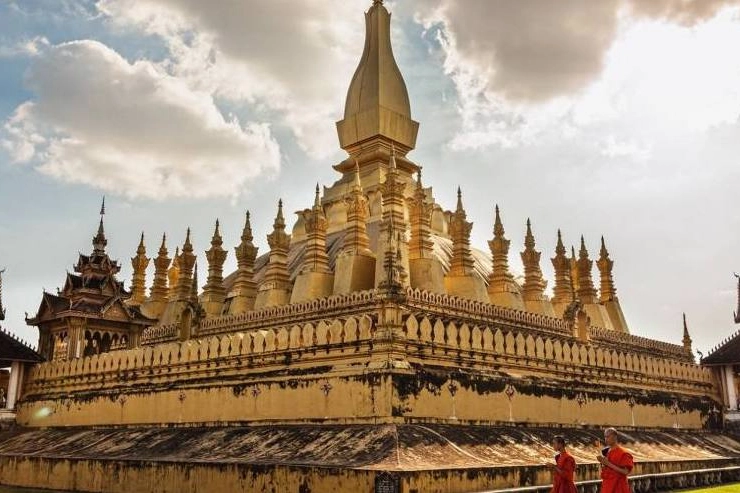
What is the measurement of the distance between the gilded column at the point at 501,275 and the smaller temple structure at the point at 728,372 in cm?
672

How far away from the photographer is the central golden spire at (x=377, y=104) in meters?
31.6

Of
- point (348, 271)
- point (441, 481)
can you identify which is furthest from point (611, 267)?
point (441, 481)

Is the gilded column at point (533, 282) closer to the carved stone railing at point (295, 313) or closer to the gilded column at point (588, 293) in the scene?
the gilded column at point (588, 293)

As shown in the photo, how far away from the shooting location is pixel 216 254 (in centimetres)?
2831

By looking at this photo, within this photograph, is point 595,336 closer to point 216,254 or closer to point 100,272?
point 216,254

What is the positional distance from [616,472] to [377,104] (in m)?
24.3

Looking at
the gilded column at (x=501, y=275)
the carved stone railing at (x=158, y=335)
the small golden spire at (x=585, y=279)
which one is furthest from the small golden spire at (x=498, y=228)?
the carved stone railing at (x=158, y=335)

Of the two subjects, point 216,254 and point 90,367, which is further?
point 216,254

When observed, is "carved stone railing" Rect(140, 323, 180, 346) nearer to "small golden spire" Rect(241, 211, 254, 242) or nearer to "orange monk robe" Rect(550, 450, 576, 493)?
"small golden spire" Rect(241, 211, 254, 242)

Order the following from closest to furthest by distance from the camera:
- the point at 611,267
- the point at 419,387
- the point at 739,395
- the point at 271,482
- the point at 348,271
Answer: the point at 271,482, the point at 419,387, the point at 348,271, the point at 739,395, the point at 611,267

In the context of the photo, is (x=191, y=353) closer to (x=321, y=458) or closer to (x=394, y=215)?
(x=321, y=458)

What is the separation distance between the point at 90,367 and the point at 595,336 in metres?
16.9

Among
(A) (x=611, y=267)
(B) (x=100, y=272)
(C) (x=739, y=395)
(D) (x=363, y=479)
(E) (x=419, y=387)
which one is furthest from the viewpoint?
(A) (x=611, y=267)

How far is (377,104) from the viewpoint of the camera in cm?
3153
